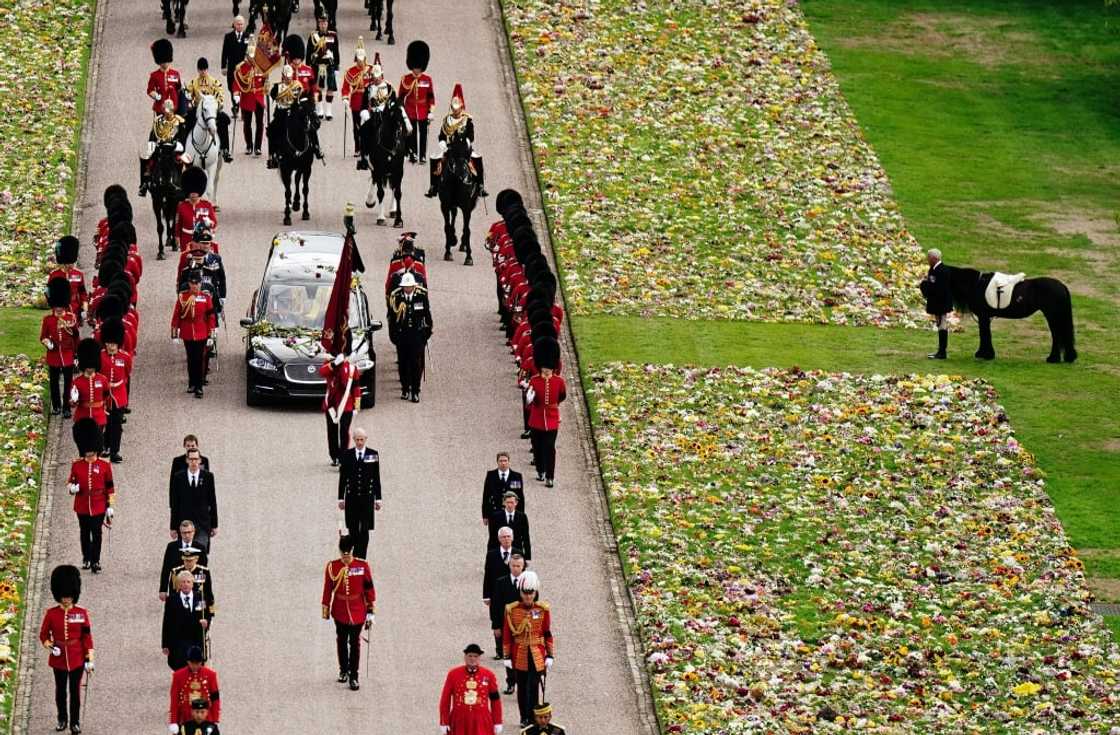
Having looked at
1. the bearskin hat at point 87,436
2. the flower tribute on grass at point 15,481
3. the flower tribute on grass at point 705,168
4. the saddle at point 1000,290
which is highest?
the bearskin hat at point 87,436

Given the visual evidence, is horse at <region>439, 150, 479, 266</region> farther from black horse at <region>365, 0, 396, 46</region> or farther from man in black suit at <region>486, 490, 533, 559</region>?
man in black suit at <region>486, 490, 533, 559</region>

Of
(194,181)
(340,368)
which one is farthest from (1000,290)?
(194,181)

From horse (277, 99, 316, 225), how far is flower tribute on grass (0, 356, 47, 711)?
267 inches

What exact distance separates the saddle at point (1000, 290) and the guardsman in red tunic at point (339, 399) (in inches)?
425

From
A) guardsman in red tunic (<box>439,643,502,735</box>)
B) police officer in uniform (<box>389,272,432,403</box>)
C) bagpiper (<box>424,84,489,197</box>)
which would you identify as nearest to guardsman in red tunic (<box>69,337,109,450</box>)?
police officer in uniform (<box>389,272,432,403</box>)

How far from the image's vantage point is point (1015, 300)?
126 ft

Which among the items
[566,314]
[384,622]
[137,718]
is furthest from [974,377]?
[137,718]

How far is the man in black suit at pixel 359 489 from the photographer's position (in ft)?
98.0

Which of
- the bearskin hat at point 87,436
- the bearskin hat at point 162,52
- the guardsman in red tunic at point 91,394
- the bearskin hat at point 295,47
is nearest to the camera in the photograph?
the bearskin hat at point 87,436

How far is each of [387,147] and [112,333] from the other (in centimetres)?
959

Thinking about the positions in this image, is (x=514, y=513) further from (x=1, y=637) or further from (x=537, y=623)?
(x=1, y=637)

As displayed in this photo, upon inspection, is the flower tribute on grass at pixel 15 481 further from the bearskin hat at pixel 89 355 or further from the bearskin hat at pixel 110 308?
the bearskin hat at pixel 110 308

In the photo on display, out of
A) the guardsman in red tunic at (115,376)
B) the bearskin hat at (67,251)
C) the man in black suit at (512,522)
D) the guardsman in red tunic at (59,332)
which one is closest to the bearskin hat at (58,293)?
the guardsman in red tunic at (59,332)

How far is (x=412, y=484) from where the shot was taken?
3281cm
